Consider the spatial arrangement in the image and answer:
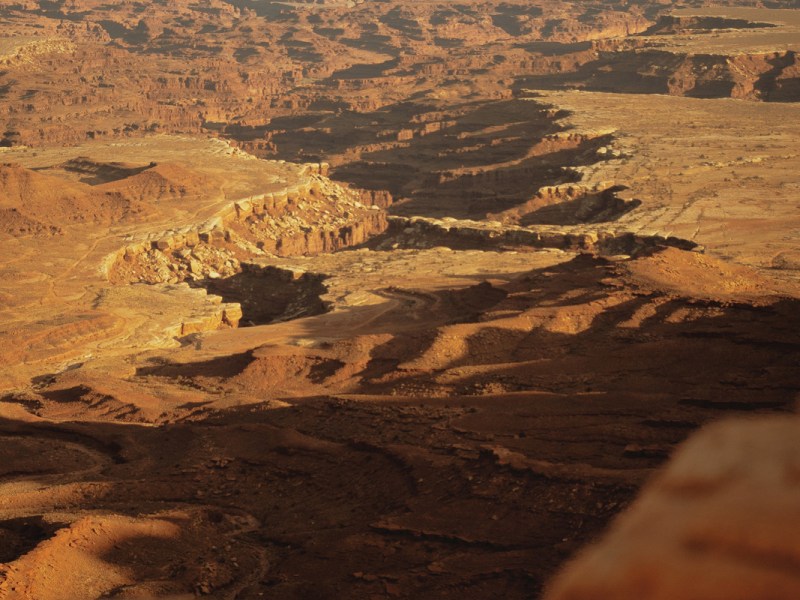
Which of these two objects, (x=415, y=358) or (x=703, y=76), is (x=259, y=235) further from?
(x=703, y=76)

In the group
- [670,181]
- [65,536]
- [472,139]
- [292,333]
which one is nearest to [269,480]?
[65,536]

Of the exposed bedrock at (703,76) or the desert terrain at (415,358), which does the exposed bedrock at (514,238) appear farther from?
the exposed bedrock at (703,76)

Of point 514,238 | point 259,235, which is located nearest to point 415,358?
point 514,238

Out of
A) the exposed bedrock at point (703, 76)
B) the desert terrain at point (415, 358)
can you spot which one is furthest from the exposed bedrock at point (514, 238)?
the exposed bedrock at point (703, 76)

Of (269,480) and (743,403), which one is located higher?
(743,403)

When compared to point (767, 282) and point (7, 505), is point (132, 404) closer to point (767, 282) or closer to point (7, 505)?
point (7, 505)

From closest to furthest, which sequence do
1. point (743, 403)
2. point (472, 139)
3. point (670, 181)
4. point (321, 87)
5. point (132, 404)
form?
point (743, 403) → point (132, 404) → point (670, 181) → point (472, 139) → point (321, 87)

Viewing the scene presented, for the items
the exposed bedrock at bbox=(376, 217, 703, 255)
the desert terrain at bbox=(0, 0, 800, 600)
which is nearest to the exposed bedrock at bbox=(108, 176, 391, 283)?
the desert terrain at bbox=(0, 0, 800, 600)

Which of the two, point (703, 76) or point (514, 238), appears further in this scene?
point (703, 76)

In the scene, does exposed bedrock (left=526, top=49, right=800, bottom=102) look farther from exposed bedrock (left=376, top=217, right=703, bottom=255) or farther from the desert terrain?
exposed bedrock (left=376, top=217, right=703, bottom=255)
